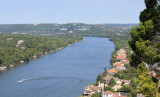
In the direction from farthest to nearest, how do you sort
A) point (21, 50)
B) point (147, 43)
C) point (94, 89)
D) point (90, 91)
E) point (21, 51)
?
point (21, 50) → point (21, 51) → point (94, 89) → point (90, 91) → point (147, 43)

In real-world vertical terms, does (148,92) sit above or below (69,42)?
above

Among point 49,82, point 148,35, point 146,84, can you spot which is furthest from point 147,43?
point 49,82

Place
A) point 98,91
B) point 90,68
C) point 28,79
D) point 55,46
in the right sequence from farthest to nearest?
point 55,46
point 90,68
point 28,79
point 98,91

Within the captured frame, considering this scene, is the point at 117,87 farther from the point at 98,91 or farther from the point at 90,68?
the point at 90,68

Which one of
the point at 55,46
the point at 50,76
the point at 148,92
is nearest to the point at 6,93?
the point at 50,76

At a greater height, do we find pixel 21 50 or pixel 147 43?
pixel 147 43

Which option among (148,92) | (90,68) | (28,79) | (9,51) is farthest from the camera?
(9,51)

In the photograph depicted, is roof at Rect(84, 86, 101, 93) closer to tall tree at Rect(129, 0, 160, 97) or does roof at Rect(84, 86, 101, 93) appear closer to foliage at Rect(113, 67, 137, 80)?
foliage at Rect(113, 67, 137, 80)

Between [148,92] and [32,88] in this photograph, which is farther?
[32,88]

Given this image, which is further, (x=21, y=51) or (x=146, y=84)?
(x=21, y=51)

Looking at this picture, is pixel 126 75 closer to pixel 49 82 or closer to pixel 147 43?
pixel 49 82

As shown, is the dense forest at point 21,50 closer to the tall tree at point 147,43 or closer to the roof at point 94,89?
the roof at point 94,89
